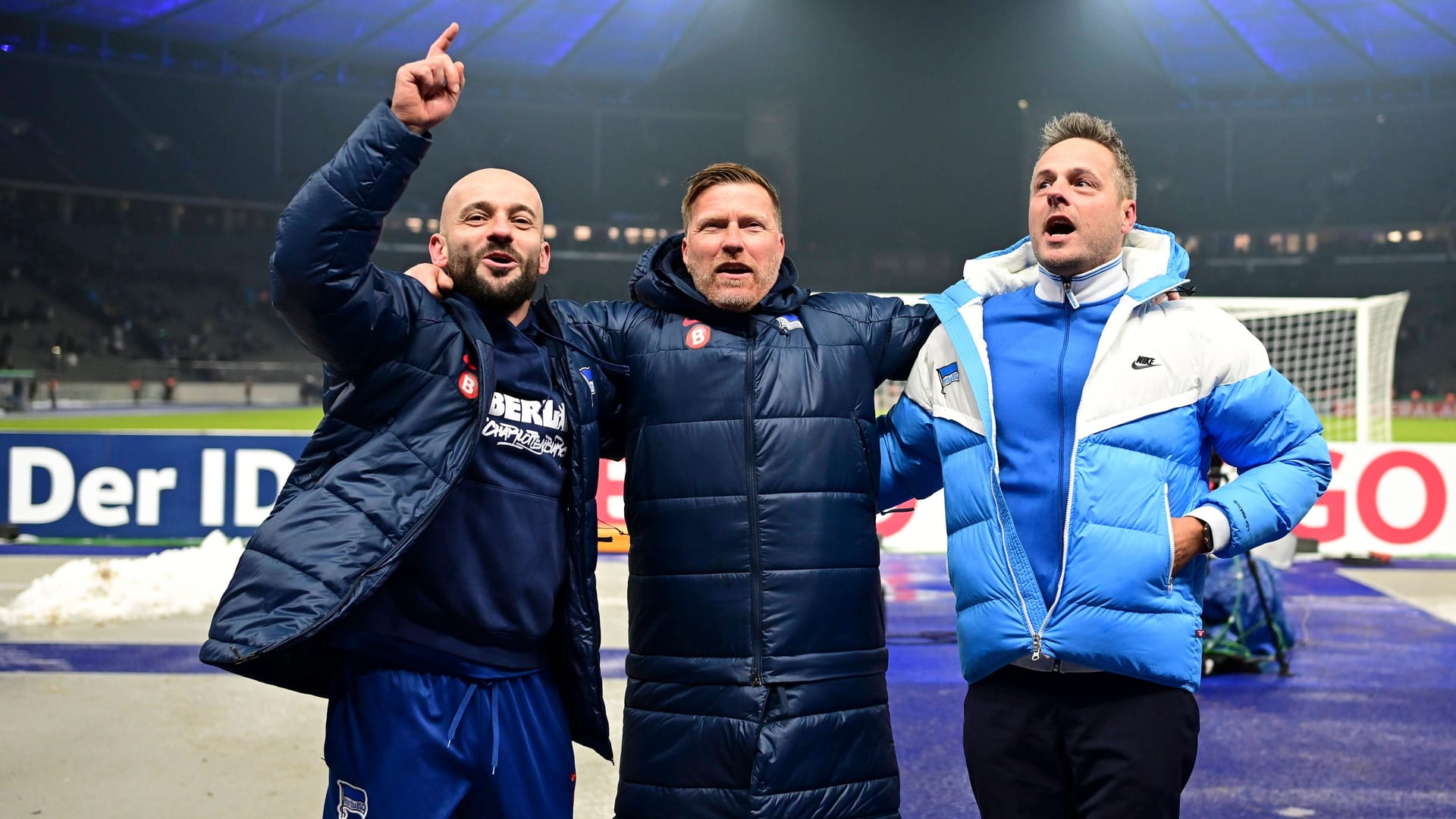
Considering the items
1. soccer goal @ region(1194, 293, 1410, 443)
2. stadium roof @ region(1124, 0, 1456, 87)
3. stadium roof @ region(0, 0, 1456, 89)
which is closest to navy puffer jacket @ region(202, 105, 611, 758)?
soccer goal @ region(1194, 293, 1410, 443)

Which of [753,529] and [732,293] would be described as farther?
[732,293]

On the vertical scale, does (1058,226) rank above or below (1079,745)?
above

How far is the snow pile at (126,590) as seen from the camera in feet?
27.2

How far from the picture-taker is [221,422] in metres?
25.7

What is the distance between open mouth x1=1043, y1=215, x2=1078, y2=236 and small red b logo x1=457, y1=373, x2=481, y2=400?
137 centimetres

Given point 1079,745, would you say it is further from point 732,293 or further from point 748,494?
point 732,293

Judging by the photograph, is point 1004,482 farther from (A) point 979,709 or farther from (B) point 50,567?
(B) point 50,567

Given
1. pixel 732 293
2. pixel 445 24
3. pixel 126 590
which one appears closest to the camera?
pixel 732 293

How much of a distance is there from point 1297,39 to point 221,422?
101 feet

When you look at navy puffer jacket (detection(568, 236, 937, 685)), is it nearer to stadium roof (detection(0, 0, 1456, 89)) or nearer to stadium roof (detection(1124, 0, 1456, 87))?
stadium roof (detection(0, 0, 1456, 89))

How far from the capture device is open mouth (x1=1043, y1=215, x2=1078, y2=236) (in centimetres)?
275

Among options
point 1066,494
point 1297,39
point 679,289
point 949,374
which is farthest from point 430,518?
point 1297,39

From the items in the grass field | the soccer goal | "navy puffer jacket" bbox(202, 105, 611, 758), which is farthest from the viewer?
the grass field

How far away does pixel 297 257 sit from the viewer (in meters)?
2.49
